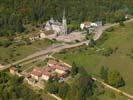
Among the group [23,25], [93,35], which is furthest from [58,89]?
[23,25]

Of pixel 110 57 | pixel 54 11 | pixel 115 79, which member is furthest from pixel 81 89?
pixel 54 11

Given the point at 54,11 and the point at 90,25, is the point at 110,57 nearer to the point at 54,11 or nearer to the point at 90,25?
the point at 90,25

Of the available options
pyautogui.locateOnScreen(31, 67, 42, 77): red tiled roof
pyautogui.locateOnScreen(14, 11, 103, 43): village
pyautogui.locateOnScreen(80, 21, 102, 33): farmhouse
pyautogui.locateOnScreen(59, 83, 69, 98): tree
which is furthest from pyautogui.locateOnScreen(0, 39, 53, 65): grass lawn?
pyautogui.locateOnScreen(59, 83, 69, 98): tree

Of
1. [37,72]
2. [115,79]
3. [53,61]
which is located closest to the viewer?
[115,79]

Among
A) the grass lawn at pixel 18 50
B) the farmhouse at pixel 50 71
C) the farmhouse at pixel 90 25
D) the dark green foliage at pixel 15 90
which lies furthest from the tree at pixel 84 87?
the farmhouse at pixel 90 25

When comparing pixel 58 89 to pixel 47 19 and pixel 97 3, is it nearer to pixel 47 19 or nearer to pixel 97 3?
pixel 47 19

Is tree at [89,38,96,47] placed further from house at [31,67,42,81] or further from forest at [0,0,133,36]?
house at [31,67,42,81]
